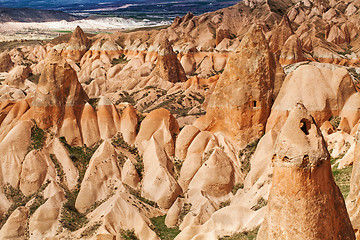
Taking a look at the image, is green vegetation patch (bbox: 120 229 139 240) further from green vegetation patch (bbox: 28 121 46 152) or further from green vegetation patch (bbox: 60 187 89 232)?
green vegetation patch (bbox: 28 121 46 152)

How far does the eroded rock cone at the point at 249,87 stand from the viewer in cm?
2603

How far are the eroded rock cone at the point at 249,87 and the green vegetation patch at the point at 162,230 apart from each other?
731cm

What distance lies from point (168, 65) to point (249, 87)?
3778cm

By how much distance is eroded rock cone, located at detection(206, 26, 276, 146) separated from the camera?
26.0 meters

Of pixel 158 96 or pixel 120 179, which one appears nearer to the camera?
pixel 120 179

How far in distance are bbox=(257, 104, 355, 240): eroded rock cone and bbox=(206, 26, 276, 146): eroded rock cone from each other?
15.6m

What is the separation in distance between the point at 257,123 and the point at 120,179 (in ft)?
33.1

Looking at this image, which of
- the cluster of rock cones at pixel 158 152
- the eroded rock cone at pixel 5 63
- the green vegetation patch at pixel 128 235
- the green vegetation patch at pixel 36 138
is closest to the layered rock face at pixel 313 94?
the cluster of rock cones at pixel 158 152

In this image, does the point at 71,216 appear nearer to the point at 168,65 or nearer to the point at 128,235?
the point at 128,235

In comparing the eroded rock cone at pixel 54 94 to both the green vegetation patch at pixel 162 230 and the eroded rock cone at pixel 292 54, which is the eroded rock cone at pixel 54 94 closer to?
the green vegetation patch at pixel 162 230

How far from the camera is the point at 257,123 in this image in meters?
26.5

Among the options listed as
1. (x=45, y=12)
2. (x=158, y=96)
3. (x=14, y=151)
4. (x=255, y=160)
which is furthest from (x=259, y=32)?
(x=45, y=12)

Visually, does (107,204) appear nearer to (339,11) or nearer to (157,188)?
(157,188)

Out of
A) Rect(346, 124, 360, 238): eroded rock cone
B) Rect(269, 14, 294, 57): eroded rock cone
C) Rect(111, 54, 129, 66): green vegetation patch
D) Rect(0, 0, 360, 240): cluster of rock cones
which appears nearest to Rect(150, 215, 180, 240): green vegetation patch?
Rect(0, 0, 360, 240): cluster of rock cones
